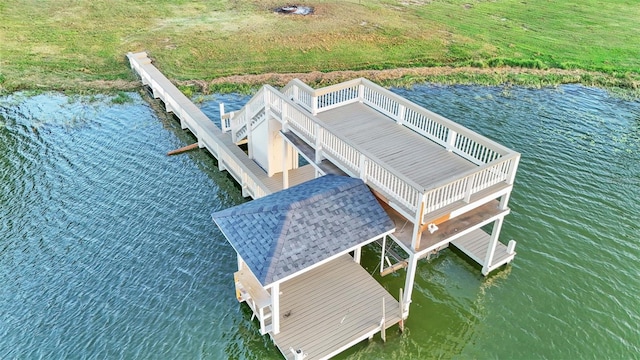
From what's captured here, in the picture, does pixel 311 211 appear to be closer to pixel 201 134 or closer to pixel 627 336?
pixel 627 336

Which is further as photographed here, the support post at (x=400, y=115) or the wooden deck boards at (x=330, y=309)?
the support post at (x=400, y=115)

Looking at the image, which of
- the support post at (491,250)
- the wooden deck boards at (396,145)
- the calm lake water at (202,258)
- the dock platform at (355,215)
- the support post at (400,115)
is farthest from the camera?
the support post at (400,115)

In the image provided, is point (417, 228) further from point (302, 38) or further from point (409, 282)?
point (302, 38)

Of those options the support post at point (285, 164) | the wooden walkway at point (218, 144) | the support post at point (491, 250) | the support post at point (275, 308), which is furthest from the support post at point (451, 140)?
the support post at point (275, 308)

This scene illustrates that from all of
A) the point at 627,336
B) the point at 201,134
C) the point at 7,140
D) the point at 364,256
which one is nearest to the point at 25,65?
the point at 7,140

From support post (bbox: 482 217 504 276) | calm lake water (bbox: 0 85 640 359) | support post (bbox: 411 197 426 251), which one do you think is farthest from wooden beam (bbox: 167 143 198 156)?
support post (bbox: 482 217 504 276)

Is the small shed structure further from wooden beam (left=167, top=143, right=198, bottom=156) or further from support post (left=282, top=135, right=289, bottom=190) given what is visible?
wooden beam (left=167, top=143, right=198, bottom=156)

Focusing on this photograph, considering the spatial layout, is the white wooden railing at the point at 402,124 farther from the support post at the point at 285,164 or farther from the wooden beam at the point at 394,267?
the wooden beam at the point at 394,267
